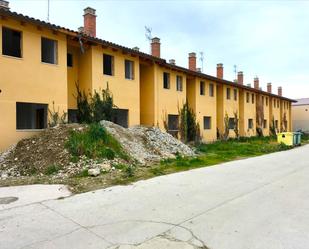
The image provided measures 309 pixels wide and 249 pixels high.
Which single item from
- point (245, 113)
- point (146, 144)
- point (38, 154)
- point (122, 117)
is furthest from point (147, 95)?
point (245, 113)

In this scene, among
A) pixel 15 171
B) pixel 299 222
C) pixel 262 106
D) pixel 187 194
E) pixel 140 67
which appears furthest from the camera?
pixel 262 106

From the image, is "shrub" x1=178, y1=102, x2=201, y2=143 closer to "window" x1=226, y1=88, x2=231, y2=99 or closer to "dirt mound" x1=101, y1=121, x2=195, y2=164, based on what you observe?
"dirt mound" x1=101, y1=121, x2=195, y2=164

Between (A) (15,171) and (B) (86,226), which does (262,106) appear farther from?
(B) (86,226)

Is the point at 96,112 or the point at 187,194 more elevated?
the point at 96,112

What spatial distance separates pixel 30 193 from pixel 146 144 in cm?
885

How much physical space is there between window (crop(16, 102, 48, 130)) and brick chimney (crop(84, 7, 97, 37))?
638cm

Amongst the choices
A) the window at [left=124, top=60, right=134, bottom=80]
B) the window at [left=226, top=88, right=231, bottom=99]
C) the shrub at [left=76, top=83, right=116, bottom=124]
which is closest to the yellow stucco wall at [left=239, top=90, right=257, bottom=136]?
the window at [left=226, top=88, right=231, bottom=99]

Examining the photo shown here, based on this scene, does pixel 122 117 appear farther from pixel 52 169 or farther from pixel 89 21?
pixel 52 169

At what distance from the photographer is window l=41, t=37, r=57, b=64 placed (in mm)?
15703

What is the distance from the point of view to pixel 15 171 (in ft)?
36.0

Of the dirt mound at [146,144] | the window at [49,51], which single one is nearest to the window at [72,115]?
the dirt mound at [146,144]

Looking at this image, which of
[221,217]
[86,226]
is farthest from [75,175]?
[221,217]

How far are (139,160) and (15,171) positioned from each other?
5069mm

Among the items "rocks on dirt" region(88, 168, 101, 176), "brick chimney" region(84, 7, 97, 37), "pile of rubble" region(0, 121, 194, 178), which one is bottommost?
"rocks on dirt" region(88, 168, 101, 176)
